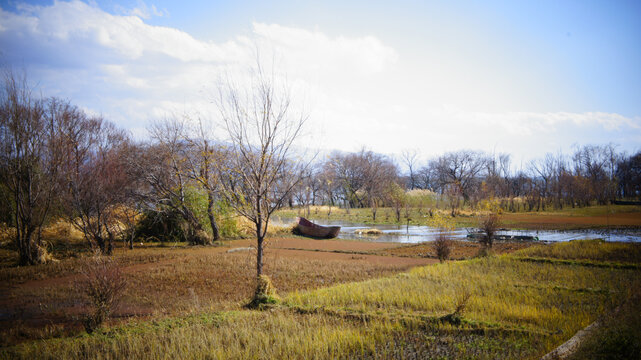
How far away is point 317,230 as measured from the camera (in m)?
24.9

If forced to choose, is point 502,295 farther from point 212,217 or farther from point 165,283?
point 212,217

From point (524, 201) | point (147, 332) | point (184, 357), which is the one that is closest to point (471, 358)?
point (184, 357)

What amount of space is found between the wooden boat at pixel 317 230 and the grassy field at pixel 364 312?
12.6m

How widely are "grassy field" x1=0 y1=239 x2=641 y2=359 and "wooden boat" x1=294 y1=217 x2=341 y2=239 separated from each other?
12649 millimetres

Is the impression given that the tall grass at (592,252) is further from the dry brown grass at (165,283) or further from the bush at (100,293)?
the bush at (100,293)

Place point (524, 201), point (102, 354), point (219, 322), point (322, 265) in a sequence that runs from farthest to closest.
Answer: point (524, 201) < point (322, 265) < point (219, 322) < point (102, 354)

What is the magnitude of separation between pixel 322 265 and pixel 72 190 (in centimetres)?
1142

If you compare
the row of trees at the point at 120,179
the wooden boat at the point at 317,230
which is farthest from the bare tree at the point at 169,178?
the wooden boat at the point at 317,230

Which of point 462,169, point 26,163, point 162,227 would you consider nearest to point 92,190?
point 26,163

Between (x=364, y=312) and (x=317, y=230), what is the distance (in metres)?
18.5

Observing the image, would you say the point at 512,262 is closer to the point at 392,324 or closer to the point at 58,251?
the point at 392,324

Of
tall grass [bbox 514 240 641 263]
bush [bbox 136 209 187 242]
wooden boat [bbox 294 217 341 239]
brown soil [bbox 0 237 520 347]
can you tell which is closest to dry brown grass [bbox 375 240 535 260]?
brown soil [bbox 0 237 520 347]

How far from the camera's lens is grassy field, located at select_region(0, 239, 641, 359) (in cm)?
491

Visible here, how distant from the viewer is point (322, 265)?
12961mm
